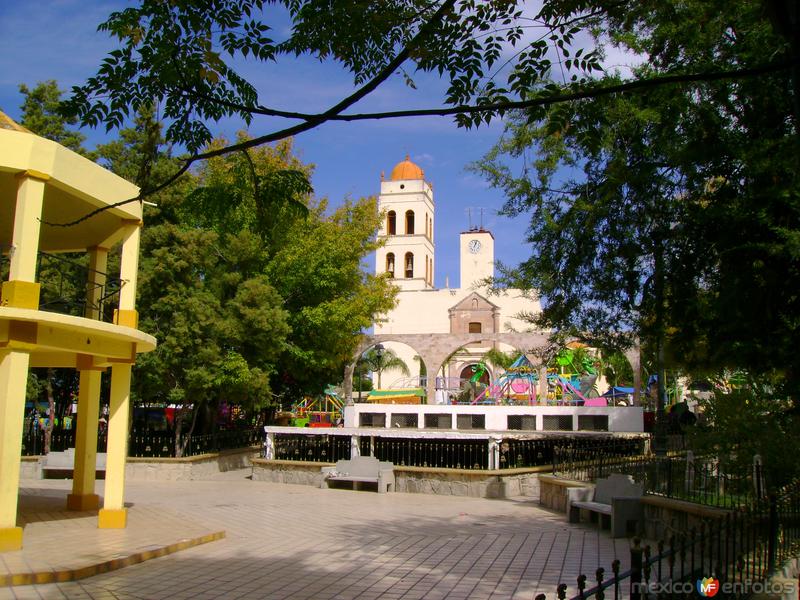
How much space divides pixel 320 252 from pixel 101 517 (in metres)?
16.1

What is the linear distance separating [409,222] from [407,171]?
4.72 metres

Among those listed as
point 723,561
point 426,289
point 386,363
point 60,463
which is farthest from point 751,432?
point 426,289

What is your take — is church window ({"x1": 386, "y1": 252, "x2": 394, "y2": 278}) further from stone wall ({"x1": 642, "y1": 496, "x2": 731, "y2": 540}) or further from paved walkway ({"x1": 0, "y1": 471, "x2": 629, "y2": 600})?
stone wall ({"x1": 642, "y1": 496, "x2": 731, "y2": 540})

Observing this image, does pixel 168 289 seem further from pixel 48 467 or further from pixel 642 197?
pixel 642 197

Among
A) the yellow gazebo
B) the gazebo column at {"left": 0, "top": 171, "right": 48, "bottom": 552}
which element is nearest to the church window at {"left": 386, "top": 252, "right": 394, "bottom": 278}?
the yellow gazebo

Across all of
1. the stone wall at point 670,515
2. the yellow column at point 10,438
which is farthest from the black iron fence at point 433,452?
the yellow column at point 10,438

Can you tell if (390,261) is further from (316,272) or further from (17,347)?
(17,347)

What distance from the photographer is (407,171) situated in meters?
70.4

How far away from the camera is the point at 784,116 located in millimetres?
9953

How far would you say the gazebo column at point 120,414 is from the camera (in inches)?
440

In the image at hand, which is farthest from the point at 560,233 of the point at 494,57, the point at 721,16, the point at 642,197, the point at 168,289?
the point at 168,289

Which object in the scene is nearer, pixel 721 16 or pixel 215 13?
pixel 215 13

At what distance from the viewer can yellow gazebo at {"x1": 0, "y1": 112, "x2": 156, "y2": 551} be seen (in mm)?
9336

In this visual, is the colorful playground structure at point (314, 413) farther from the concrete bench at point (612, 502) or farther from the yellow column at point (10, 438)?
the yellow column at point (10, 438)
